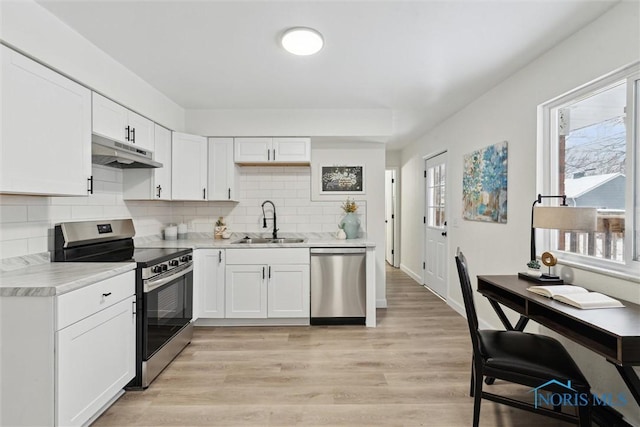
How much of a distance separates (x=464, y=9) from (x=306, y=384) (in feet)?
8.78

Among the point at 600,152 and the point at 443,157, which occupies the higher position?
the point at 443,157

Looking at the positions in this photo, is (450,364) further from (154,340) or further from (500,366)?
(154,340)

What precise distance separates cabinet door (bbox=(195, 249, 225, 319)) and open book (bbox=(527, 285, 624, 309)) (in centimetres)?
278

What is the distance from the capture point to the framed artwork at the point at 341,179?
4062mm

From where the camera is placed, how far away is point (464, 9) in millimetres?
1844

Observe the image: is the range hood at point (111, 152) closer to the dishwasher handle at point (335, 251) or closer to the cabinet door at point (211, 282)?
the cabinet door at point (211, 282)

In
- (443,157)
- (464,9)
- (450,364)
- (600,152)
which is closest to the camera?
(464,9)

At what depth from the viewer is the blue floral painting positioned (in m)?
2.95

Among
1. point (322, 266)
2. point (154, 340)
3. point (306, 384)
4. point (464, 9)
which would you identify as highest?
point (464, 9)

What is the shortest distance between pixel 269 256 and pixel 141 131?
1.70 metres

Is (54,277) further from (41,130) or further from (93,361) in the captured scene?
(41,130)

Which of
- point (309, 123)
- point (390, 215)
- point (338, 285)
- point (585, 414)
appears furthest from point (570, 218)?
point (390, 215)

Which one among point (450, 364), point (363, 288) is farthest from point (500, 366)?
point (363, 288)

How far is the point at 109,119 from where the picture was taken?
2402mm
